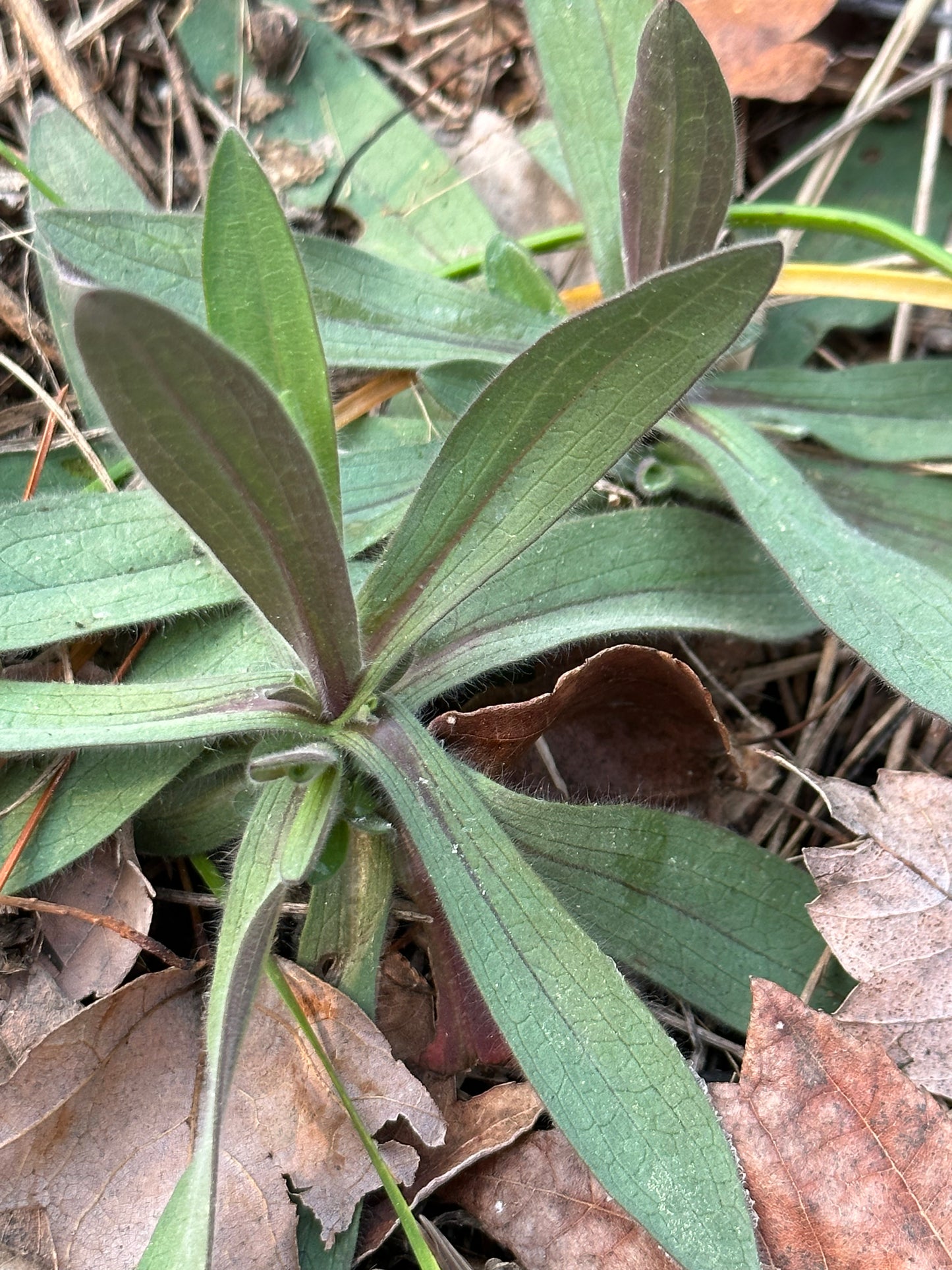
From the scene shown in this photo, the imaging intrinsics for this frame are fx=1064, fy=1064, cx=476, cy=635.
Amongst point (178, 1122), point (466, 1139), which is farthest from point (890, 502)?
point (178, 1122)

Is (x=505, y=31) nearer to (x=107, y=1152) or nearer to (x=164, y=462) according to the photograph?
(x=164, y=462)

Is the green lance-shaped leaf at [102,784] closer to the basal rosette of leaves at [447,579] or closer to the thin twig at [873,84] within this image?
the basal rosette of leaves at [447,579]

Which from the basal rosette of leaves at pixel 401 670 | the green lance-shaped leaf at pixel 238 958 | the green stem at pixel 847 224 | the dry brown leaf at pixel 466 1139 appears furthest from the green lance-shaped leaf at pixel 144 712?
the green stem at pixel 847 224

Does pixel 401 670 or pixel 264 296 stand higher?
pixel 264 296

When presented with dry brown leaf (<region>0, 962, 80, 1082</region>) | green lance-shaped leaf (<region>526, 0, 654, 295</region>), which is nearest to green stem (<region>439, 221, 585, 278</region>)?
green lance-shaped leaf (<region>526, 0, 654, 295</region>)

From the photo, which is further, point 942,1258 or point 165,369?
point 942,1258

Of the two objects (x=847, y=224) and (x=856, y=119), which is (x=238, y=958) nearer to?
(x=847, y=224)

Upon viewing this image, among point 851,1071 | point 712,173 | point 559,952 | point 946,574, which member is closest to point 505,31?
point 712,173
